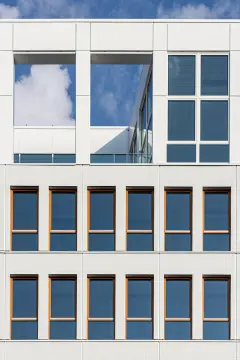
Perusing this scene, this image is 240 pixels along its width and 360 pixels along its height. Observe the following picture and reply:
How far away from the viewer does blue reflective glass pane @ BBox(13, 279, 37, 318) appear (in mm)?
23453

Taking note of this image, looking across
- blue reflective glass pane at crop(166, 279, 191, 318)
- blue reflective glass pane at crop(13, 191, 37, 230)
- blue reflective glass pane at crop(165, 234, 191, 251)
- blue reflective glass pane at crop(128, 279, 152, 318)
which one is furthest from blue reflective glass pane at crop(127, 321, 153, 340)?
blue reflective glass pane at crop(13, 191, 37, 230)

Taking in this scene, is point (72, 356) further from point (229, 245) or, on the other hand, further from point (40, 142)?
point (40, 142)

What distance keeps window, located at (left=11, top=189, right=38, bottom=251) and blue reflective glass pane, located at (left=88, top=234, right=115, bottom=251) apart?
6.45ft

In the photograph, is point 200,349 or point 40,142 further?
point 40,142

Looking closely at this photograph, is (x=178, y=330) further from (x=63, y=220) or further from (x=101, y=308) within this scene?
(x=63, y=220)

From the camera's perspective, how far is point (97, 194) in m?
24.0

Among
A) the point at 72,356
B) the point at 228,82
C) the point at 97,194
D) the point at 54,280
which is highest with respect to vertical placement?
the point at 228,82

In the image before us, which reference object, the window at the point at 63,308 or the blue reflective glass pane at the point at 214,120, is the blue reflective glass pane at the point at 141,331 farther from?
the blue reflective glass pane at the point at 214,120

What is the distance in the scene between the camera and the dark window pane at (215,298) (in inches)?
922

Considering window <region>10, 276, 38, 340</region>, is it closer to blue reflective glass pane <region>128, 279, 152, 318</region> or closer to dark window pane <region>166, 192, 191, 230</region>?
blue reflective glass pane <region>128, 279, 152, 318</region>

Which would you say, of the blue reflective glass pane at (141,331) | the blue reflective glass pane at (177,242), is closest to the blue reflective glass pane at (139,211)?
the blue reflective glass pane at (177,242)

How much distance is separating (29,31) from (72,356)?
466 inches

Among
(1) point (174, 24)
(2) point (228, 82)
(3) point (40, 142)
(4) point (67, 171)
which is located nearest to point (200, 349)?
(4) point (67, 171)

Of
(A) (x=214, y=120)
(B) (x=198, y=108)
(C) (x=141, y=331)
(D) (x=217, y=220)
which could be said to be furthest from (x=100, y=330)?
(B) (x=198, y=108)
